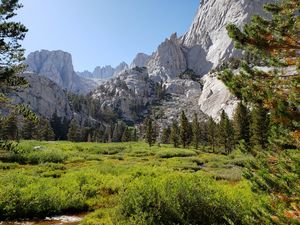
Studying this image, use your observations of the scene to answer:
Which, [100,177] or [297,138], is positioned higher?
[297,138]

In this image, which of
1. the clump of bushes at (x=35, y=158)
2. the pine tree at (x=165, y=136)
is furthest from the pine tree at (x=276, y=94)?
the pine tree at (x=165, y=136)

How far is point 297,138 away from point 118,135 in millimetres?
140232

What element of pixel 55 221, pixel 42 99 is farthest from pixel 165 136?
pixel 55 221

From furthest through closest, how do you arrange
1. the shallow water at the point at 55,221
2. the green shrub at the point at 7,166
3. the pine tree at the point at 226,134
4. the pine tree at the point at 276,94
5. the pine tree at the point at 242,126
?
the pine tree at the point at 226,134, the pine tree at the point at 242,126, the green shrub at the point at 7,166, the shallow water at the point at 55,221, the pine tree at the point at 276,94

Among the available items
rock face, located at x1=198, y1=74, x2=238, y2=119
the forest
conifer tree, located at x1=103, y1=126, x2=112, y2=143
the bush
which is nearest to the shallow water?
the forest

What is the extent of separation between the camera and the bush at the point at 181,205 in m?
13.3

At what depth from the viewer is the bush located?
13281 millimetres

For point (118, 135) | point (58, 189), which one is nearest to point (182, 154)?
point (58, 189)

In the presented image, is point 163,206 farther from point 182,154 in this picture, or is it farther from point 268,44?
point 182,154

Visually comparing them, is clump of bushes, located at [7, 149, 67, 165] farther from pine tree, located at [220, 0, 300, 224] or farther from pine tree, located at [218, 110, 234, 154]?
pine tree, located at [218, 110, 234, 154]

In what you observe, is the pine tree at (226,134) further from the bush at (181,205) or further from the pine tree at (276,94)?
the pine tree at (276,94)

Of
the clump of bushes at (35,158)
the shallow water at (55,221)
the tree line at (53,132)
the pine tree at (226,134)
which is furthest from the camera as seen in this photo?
the tree line at (53,132)

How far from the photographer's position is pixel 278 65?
10344 mm

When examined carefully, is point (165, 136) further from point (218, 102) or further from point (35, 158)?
point (35, 158)
